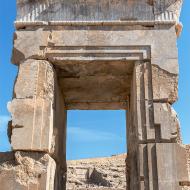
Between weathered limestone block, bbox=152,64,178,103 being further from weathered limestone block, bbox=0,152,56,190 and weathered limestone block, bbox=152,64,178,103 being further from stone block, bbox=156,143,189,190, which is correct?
weathered limestone block, bbox=0,152,56,190

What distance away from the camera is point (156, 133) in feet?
18.0

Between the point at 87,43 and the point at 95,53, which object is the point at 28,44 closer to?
the point at 87,43

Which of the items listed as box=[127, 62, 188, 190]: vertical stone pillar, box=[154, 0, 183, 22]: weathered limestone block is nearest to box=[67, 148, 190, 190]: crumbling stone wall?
box=[127, 62, 188, 190]: vertical stone pillar

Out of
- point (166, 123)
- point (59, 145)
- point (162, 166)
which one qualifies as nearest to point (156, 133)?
point (166, 123)

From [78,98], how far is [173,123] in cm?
301

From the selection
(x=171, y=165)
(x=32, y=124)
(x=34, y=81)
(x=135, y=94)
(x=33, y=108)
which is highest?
(x=34, y=81)

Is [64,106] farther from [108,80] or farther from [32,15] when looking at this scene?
[32,15]

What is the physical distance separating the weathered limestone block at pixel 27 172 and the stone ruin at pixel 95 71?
0.01 m

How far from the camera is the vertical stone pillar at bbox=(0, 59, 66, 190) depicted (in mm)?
5320

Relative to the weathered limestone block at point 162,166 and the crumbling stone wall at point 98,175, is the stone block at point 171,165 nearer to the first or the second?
the weathered limestone block at point 162,166

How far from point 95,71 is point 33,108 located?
151 centimetres

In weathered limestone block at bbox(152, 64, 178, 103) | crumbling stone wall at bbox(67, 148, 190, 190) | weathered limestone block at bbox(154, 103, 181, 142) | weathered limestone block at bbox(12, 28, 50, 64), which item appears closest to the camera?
weathered limestone block at bbox(154, 103, 181, 142)

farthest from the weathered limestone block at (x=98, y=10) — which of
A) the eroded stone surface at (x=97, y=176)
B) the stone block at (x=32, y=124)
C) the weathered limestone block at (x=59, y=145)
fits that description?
Answer: the eroded stone surface at (x=97, y=176)

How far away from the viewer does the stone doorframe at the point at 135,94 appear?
5348 mm
